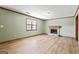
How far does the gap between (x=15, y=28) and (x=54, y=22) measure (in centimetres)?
548

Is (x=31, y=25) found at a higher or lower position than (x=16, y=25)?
higher

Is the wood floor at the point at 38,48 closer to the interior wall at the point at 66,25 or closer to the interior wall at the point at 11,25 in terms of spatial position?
the interior wall at the point at 11,25

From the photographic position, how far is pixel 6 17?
534cm

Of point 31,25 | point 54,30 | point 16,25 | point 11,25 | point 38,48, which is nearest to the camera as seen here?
point 38,48

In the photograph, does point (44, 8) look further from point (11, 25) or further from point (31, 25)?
point (31, 25)

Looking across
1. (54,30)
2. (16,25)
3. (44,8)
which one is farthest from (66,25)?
(16,25)

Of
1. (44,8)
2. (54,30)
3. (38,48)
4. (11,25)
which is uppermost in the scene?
(44,8)

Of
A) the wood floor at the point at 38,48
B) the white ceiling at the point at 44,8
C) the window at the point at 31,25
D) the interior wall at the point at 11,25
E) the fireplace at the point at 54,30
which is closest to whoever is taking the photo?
the wood floor at the point at 38,48

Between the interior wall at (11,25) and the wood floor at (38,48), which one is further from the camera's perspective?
the interior wall at (11,25)

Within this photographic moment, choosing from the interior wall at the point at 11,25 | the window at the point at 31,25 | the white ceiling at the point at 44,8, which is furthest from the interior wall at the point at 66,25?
the interior wall at the point at 11,25

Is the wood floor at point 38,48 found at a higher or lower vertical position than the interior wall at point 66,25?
lower
